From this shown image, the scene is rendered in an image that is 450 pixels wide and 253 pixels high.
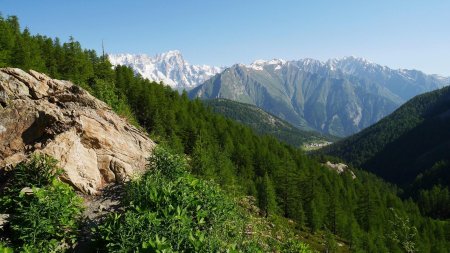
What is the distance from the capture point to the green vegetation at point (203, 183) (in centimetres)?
1662

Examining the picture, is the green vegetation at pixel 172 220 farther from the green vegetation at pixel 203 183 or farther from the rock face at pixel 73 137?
the rock face at pixel 73 137

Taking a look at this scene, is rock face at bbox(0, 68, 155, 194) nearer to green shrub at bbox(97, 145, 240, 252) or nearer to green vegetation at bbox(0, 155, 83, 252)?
green vegetation at bbox(0, 155, 83, 252)

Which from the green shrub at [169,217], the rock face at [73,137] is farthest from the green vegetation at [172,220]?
the rock face at [73,137]

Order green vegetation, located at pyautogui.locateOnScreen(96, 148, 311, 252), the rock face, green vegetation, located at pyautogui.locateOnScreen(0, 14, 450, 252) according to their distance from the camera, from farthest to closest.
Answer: the rock face < green vegetation, located at pyautogui.locateOnScreen(0, 14, 450, 252) < green vegetation, located at pyautogui.locateOnScreen(96, 148, 311, 252)

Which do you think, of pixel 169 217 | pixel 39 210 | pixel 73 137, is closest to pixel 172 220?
pixel 169 217

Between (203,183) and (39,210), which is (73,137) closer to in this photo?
(39,210)

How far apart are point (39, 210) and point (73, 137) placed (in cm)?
929

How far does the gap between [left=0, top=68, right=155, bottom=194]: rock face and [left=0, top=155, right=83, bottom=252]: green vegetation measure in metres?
2.59

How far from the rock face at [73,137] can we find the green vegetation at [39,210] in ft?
8.51

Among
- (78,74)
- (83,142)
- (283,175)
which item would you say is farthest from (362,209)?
(83,142)

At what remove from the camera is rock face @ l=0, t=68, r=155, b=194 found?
23.9m

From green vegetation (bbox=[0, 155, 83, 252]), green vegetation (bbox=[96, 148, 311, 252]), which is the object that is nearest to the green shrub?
green vegetation (bbox=[96, 148, 311, 252])

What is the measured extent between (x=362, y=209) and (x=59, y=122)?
4229 inches

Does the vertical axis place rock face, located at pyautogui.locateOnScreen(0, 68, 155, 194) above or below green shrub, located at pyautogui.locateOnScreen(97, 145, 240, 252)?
above
